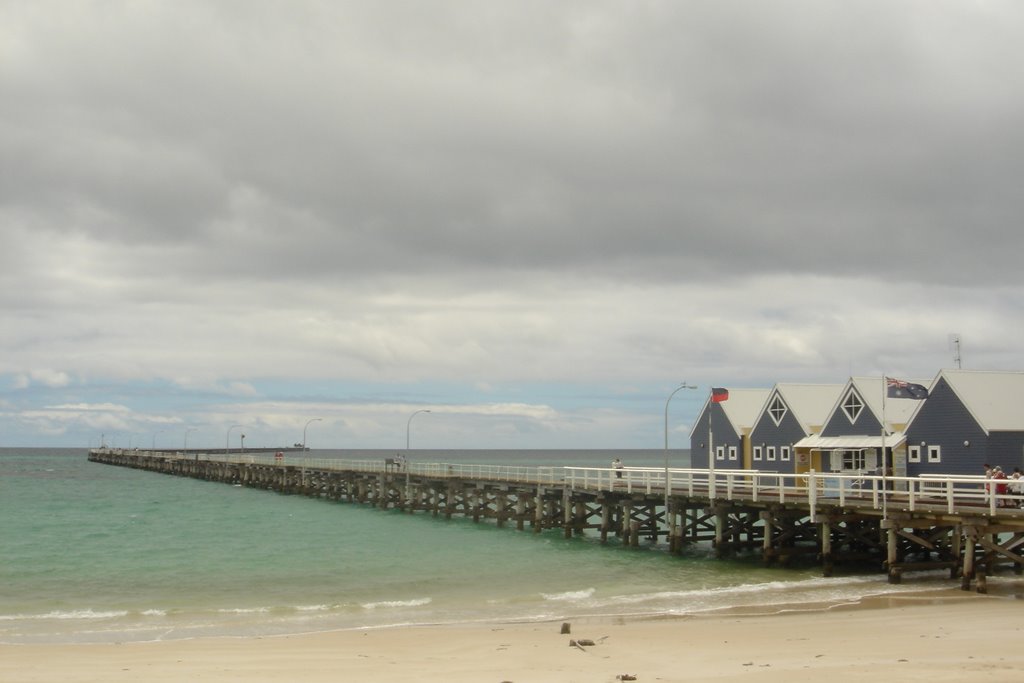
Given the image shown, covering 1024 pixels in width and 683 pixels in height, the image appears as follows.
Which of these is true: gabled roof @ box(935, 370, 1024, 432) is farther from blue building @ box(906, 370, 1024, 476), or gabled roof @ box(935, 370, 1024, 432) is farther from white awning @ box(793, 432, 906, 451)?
white awning @ box(793, 432, 906, 451)

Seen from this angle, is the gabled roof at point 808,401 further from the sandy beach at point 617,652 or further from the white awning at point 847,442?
the sandy beach at point 617,652

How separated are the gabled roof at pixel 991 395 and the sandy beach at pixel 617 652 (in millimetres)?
17737

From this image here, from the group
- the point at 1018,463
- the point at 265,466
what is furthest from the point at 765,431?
the point at 265,466

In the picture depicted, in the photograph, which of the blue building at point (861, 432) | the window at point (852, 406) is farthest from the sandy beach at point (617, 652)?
the window at point (852, 406)

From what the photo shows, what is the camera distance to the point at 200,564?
3447 cm

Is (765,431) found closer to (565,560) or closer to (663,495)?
(663,495)

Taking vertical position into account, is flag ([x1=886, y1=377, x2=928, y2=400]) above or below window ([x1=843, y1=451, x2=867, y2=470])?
above

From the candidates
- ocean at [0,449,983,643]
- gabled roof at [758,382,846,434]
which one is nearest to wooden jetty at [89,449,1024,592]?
ocean at [0,449,983,643]

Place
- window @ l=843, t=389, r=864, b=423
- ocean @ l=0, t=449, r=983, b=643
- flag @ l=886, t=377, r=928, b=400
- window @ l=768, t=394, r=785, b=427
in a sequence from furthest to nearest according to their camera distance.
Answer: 1. window @ l=768, t=394, r=785, b=427
2. window @ l=843, t=389, r=864, b=423
3. flag @ l=886, t=377, r=928, b=400
4. ocean @ l=0, t=449, r=983, b=643

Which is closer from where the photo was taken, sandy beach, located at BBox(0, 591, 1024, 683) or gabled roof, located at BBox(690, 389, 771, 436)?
sandy beach, located at BBox(0, 591, 1024, 683)

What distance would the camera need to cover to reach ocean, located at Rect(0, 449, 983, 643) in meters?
23.1

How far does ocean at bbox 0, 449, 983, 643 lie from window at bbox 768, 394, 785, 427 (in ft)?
45.5

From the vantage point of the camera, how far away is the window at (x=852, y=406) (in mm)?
44000

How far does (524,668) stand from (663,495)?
21.6 meters
